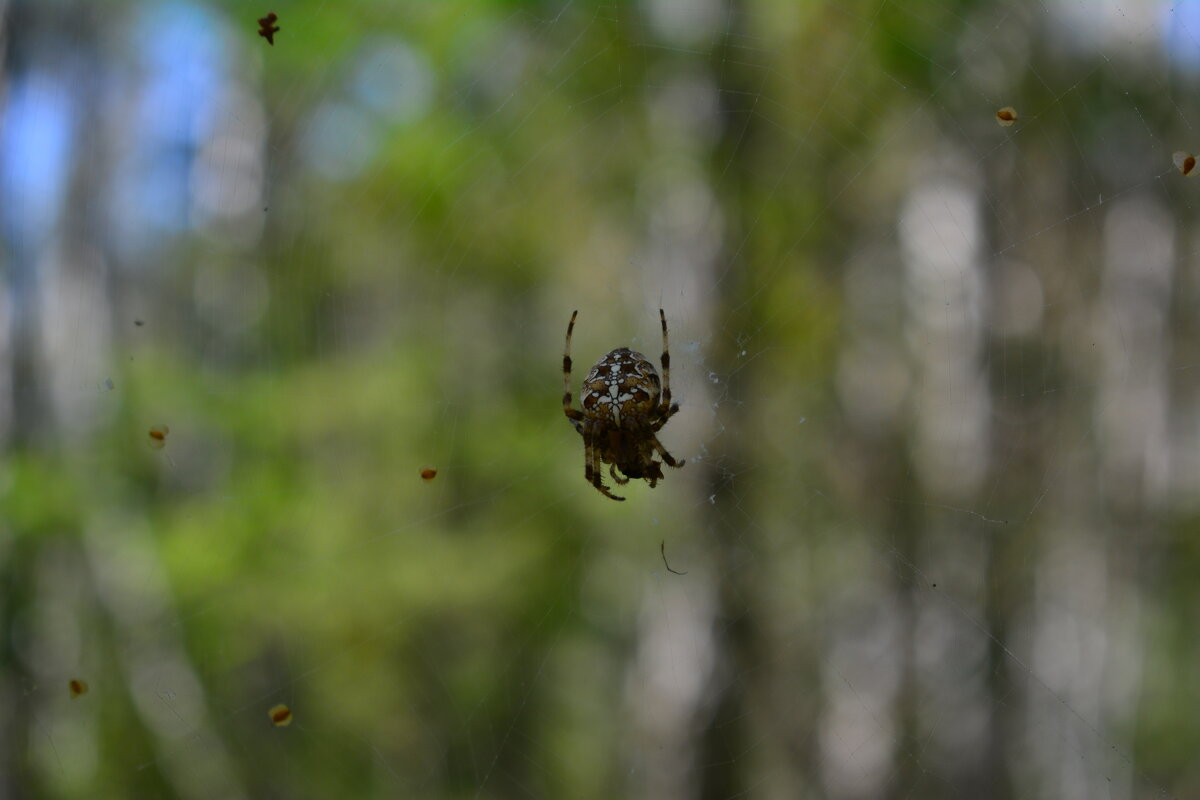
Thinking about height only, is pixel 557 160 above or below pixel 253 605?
above

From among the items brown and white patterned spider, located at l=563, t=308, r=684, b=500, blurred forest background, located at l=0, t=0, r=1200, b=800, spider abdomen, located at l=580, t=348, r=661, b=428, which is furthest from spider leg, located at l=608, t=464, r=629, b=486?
blurred forest background, located at l=0, t=0, r=1200, b=800

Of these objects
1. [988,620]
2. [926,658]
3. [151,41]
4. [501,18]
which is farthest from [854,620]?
[151,41]

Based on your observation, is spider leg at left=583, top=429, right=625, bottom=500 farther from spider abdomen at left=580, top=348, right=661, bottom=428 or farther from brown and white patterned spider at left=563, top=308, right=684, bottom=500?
spider abdomen at left=580, top=348, right=661, bottom=428

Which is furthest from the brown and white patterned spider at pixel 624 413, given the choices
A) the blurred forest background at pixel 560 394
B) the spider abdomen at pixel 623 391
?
the blurred forest background at pixel 560 394

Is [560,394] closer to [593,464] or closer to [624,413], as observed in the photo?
[593,464]

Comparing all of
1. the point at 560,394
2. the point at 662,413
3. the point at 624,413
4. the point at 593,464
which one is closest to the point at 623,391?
the point at 624,413

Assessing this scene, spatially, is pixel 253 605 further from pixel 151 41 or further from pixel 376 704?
pixel 151 41

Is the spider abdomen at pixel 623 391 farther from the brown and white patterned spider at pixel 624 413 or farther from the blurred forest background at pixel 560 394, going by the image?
the blurred forest background at pixel 560 394
